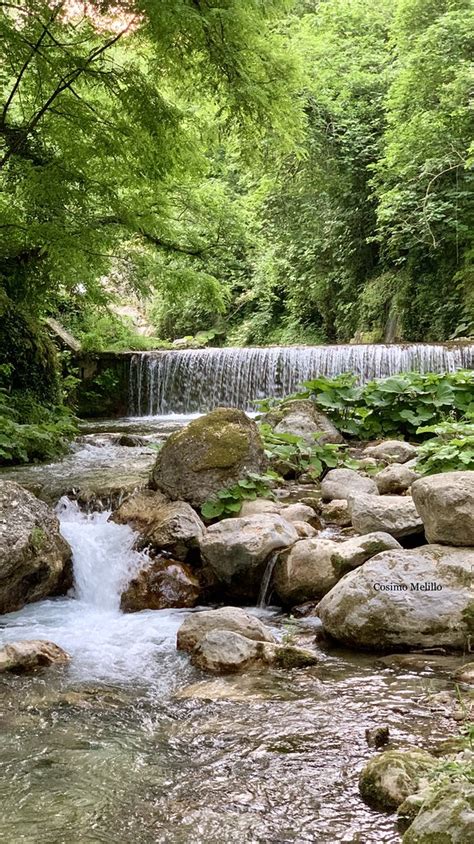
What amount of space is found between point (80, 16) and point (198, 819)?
216 inches

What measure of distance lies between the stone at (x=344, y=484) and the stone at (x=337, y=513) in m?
0.16

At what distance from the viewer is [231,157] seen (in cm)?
1252

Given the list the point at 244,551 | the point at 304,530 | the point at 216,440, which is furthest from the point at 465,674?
the point at 216,440

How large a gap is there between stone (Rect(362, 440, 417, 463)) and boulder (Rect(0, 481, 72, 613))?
354cm

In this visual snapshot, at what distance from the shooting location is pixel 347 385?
8984 mm

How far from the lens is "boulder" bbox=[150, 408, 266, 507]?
607cm

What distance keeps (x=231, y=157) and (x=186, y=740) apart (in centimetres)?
1132

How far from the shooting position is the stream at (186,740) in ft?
7.48

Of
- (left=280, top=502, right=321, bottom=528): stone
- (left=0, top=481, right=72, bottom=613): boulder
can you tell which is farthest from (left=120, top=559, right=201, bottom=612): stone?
(left=280, top=502, right=321, bottom=528): stone

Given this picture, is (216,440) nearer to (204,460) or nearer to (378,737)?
(204,460)

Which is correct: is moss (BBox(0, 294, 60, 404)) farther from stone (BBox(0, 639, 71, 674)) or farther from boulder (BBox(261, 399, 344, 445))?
stone (BBox(0, 639, 71, 674))

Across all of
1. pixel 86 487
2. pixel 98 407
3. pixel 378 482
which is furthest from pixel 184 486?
pixel 98 407

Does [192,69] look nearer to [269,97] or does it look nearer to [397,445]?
[269,97]

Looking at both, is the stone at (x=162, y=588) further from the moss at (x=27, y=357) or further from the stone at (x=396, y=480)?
the moss at (x=27, y=357)
